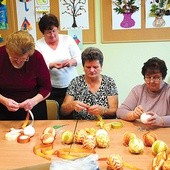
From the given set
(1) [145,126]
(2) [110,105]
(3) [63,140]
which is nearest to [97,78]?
(2) [110,105]

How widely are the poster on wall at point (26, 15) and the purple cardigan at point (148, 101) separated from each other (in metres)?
1.79

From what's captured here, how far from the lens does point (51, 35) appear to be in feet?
8.41

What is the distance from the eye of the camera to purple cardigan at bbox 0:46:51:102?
1976 millimetres

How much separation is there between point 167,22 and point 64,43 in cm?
129

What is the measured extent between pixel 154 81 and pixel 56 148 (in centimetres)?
82

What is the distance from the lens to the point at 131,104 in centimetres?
205

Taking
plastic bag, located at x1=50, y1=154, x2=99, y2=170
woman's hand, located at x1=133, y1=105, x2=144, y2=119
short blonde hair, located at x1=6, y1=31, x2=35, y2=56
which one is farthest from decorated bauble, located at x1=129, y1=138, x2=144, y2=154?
short blonde hair, located at x1=6, y1=31, x2=35, y2=56

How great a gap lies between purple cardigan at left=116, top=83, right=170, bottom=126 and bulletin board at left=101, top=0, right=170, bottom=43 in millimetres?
1390

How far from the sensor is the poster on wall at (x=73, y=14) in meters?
3.27

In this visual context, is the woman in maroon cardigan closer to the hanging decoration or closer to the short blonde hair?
the short blonde hair

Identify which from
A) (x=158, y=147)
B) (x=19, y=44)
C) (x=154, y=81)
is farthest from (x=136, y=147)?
(x=19, y=44)

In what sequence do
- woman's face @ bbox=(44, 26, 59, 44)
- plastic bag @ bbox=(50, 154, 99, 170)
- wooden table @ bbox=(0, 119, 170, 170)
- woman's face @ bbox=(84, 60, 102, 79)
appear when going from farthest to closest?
woman's face @ bbox=(44, 26, 59, 44)
woman's face @ bbox=(84, 60, 102, 79)
wooden table @ bbox=(0, 119, 170, 170)
plastic bag @ bbox=(50, 154, 99, 170)

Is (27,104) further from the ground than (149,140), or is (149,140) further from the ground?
(27,104)

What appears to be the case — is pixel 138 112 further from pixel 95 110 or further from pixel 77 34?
pixel 77 34
